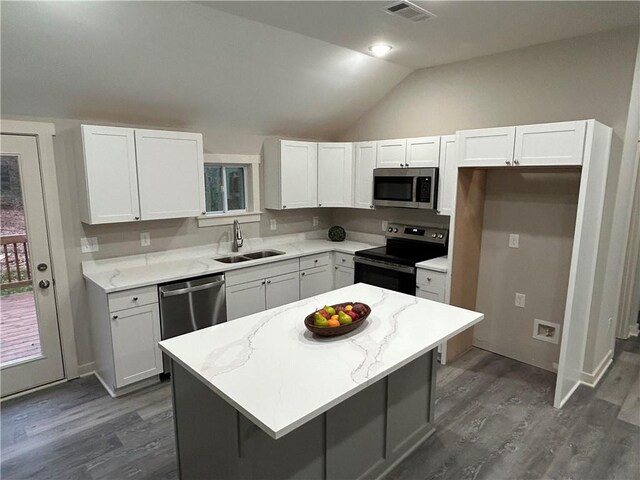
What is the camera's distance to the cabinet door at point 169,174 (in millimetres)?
3248

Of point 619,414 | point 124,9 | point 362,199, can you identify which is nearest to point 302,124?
point 362,199

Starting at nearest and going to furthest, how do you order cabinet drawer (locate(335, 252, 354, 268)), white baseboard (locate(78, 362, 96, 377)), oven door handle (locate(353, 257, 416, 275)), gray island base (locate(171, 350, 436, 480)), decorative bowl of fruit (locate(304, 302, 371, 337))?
gray island base (locate(171, 350, 436, 480))
decorative bowl of fruit (locate(304, 302, 371, 337))
white baseboard (locate(78, 362, 96, 377))
oven door handle (locate(353, 257, 416, 275))
cabinet drawer (locate(335, 252, 354, 268))

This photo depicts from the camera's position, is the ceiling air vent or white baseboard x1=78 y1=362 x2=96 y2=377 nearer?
the ceiling air vent

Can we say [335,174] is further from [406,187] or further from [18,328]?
[18,328]

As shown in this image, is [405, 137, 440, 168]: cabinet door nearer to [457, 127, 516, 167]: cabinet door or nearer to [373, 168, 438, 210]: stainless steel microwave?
[373, 168, 438, 210]: stainless steel microwave

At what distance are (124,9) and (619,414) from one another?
14.2 ft

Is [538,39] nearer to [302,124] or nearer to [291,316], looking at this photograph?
[302,124]

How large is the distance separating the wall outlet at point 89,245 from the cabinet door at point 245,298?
117 centimetres

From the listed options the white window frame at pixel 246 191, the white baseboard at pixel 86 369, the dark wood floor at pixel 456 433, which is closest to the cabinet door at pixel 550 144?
the dark wood floor at pixel 456 433

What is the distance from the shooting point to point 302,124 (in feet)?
14.8

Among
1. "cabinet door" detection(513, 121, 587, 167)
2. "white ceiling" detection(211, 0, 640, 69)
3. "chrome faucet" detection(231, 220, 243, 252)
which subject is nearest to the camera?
"white ceiling" detection(211, 0, 640, 69)

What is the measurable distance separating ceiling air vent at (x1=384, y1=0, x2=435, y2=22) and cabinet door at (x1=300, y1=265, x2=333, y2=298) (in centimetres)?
256

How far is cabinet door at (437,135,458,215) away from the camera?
3.61 metres

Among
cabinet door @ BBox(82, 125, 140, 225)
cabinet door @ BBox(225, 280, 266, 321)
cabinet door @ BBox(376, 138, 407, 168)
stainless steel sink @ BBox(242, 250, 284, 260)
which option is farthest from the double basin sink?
cabinet door @ BBox(376, 138, 407, 168)
